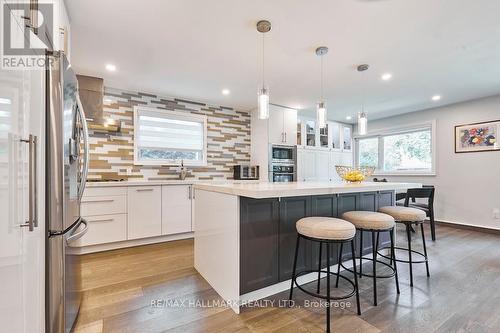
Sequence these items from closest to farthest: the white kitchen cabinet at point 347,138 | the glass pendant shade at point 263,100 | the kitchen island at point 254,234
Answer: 1. the kitchen island at point 254,234
2. the glass pendant shade at point 263,100
3. the white kitchen cabinet at point 347,138

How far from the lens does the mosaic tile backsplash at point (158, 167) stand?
340 cm

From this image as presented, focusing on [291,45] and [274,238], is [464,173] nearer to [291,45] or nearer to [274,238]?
[291,45]

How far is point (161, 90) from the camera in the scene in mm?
3619

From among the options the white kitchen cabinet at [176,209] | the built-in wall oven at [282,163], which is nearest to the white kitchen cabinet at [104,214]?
the white kitchen cabinet at [176,209]

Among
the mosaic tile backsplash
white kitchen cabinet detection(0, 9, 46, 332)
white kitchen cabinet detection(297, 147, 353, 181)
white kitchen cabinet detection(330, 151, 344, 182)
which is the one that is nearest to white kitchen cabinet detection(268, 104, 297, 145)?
white kitchen cabinet detection(297, 147, 353, 181)

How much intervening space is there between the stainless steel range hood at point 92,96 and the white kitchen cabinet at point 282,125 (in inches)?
108

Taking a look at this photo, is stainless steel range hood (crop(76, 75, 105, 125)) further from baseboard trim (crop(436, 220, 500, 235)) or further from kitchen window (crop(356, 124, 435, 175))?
baseboard trim (crop(436, 220, 500, 235))

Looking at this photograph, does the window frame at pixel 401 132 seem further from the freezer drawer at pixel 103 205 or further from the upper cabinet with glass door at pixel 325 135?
the freezer drawer at pixel 103 205

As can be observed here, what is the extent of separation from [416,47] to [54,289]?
354cm

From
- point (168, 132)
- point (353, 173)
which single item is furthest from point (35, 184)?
point (168, 132)

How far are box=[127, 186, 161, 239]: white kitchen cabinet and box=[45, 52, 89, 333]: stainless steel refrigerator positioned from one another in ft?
5.61

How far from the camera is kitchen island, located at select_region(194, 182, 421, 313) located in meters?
1.69

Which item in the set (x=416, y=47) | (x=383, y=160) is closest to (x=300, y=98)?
(x=416, y=47)

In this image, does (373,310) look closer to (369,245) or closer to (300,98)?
(369,245)
